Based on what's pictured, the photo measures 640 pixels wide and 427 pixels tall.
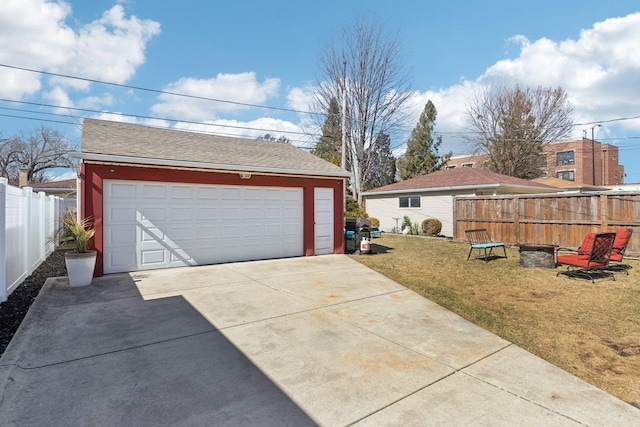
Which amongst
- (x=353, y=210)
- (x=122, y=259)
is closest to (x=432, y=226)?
(x=353, y=210)

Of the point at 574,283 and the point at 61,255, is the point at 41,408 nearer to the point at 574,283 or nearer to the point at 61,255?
the point at 574,283

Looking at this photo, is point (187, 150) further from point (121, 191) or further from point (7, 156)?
point (7, 156)

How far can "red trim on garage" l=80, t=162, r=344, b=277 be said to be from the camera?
7.68 m

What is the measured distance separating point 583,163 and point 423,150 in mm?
17920

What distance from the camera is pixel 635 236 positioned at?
10.2 meters

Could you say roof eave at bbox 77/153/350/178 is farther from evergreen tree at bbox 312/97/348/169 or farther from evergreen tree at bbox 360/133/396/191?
evergreen tree at bbox 360/133/396/191

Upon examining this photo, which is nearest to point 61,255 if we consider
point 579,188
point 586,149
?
point 579,188

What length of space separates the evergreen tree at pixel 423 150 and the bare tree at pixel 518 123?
16.9 ft

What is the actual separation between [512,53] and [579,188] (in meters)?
11.7

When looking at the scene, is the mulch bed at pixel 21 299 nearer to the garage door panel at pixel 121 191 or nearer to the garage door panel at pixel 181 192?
the garage door panel at pixel 121 191

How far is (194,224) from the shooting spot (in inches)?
357

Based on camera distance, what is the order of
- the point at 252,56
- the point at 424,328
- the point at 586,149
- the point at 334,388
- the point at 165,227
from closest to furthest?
the point at 334,388
the point at 424,328
the point at 165,227
the point at 252,56
the point at 586,149

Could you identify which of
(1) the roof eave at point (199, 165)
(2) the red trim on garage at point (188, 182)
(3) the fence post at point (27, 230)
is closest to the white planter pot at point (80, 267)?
(2) the red trim on garage at point (188, 182)

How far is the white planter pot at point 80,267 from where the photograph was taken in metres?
6.77
